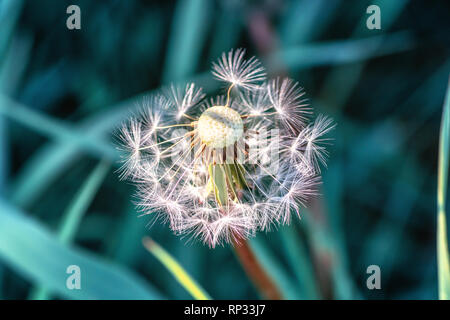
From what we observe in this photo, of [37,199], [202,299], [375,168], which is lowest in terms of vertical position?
[202,299]

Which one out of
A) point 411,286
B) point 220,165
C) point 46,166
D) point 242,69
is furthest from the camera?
point 411,286

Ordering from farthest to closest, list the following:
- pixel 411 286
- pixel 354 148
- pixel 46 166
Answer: pixel 354 148 → pixel 411 286 → pixel 46 166

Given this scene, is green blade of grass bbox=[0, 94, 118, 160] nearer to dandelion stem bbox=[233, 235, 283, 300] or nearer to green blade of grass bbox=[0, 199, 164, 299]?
green blade of grass bbox=[0, 199, 164, 299]

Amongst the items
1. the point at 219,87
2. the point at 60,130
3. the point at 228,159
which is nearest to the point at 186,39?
the point at 219,87

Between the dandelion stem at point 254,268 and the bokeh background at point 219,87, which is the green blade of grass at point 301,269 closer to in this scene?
the bokeh background at point 219,87

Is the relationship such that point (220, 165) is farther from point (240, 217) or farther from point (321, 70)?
point (321, 70)
